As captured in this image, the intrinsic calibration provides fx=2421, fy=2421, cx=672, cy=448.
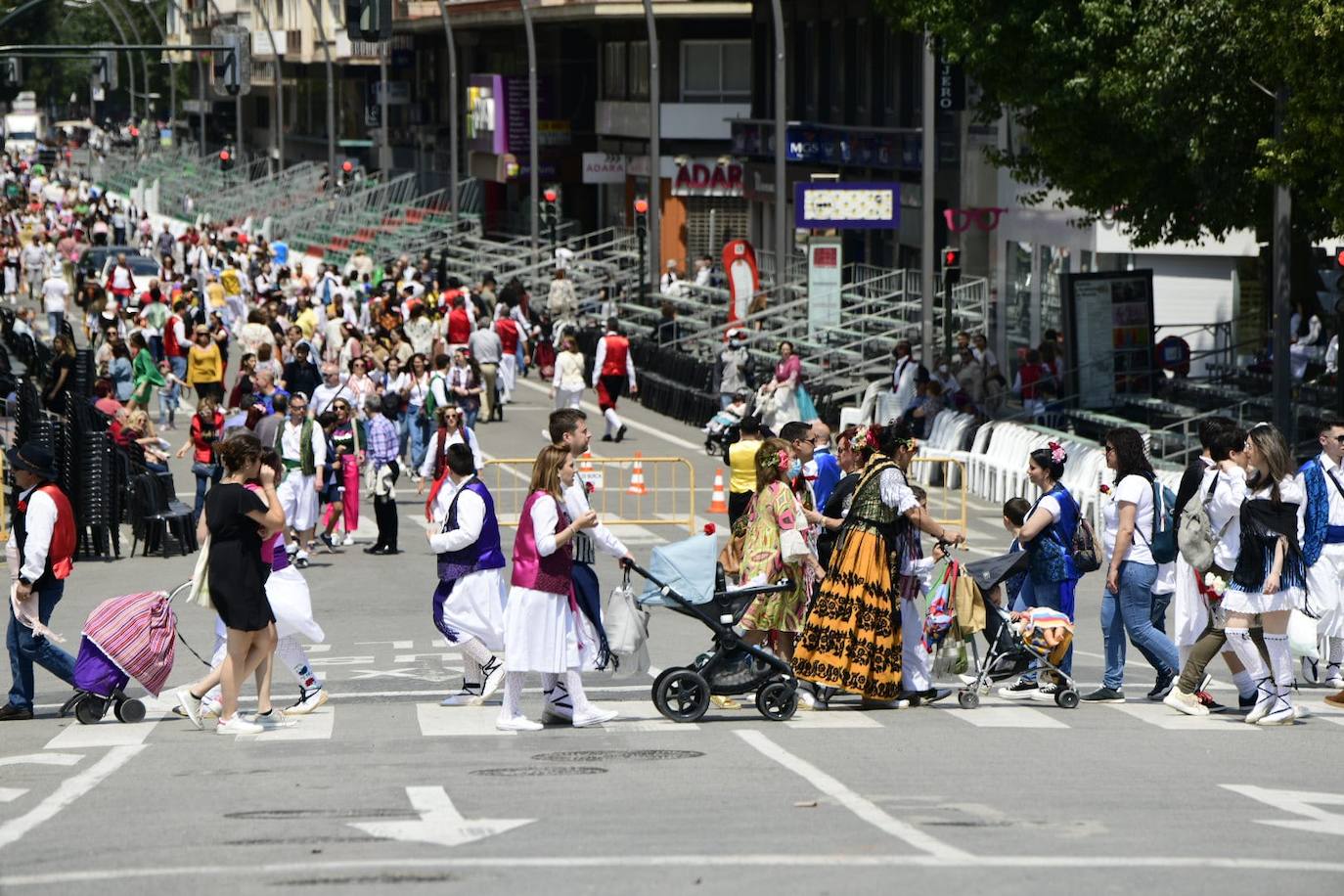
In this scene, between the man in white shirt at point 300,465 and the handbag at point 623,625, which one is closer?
the handbag at point 623,625

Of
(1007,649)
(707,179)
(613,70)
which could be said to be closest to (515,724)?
(1007,649)

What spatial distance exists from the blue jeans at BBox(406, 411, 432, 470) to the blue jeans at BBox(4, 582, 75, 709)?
1339cm

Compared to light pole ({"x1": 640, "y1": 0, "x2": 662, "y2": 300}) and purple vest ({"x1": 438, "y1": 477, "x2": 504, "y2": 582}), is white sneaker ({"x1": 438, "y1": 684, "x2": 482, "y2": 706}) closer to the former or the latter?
purple vest ({"x1": 438, "y1": 477, "x2": 504, "y2": 582})

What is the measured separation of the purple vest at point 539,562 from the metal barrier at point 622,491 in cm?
1062

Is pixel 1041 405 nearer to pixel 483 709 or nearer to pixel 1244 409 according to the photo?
pixel 1244 409

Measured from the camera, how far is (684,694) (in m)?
12.9

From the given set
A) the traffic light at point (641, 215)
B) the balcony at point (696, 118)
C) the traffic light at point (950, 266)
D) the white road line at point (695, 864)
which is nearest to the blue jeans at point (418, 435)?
the traffic light at point (950, 266)

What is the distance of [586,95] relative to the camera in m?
71.9

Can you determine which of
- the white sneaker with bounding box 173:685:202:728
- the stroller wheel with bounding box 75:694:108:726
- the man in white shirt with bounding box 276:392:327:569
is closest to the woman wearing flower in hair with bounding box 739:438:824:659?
the white sneaker with bounding box 173:685:202:728

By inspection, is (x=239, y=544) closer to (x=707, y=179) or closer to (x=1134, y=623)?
(x=1134, y=623)

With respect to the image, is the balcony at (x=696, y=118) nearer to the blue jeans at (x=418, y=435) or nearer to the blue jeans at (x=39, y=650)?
the blue jeans at (x=418, y=435)

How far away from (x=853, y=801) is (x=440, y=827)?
70.3 inches

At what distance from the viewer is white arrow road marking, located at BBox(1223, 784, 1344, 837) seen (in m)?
9.83

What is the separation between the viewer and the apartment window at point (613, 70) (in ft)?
221
